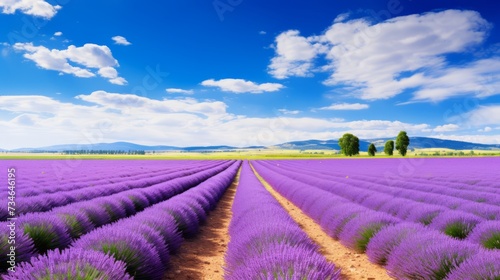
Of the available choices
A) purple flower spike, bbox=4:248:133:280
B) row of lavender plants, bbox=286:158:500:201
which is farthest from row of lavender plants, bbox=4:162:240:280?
row of lavender plants, bbox=286:158:500:201

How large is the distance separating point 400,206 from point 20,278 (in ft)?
24.2

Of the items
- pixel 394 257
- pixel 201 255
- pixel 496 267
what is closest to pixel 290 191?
pixel 201 255

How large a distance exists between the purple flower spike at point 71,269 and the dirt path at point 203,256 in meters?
1.92

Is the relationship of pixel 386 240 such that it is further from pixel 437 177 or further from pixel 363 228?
pixel 437 177

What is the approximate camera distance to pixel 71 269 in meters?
2.43

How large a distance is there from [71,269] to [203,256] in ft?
11.5

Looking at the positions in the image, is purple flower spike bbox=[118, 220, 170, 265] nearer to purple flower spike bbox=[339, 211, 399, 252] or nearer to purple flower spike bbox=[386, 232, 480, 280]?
purple flower spike bbox=[386, 232, 480, 280]

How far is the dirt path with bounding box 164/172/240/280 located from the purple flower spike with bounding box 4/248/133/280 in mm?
1921

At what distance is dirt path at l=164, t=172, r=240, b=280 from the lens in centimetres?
472

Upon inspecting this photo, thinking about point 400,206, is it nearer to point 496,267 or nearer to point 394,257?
point 394,257

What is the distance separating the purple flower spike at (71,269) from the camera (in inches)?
92.7

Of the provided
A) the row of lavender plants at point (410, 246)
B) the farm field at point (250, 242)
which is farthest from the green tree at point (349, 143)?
the row of lavender plants at point (410, 246)

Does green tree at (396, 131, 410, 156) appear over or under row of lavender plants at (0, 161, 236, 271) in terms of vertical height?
over

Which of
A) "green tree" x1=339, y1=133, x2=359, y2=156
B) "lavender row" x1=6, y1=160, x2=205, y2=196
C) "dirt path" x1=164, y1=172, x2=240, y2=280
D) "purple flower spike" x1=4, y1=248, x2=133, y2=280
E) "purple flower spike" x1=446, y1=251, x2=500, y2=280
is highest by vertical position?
"green tree" x1=339, y1=133, x2=359, y2=156
